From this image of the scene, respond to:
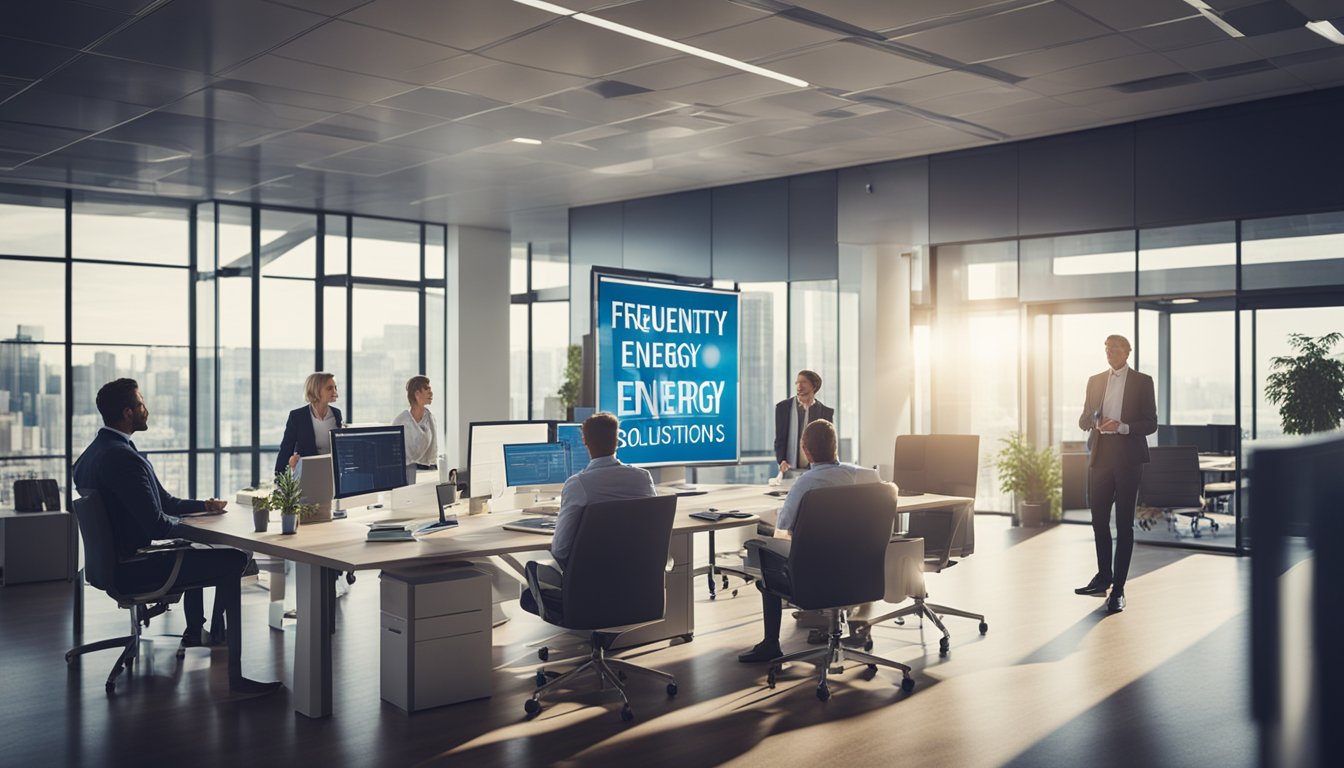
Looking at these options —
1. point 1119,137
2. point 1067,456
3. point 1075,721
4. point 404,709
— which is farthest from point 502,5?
point 1067,456

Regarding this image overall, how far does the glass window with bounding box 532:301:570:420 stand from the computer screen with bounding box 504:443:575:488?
319 inches

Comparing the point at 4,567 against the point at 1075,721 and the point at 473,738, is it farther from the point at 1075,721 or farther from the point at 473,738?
the point at 1075,721

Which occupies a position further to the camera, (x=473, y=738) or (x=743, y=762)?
(x=473, y=738)

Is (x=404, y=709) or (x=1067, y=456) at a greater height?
(x=1067, y=456)

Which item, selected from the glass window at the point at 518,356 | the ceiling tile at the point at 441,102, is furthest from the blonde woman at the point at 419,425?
the glass window at the point at 518,356

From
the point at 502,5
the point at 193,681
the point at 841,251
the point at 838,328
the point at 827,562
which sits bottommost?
the point at 193,681

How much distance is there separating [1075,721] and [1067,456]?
6.63 m

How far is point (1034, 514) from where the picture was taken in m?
10.5

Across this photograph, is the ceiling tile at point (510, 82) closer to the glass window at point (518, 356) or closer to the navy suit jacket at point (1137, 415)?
the navy suit jacket at point (1137, 415)

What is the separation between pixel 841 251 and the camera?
34.8 ft

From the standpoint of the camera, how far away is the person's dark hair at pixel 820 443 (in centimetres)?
498

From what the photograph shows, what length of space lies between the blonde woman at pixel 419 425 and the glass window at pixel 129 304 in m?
5.49

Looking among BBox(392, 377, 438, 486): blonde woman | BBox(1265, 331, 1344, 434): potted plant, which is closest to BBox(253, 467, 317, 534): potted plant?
BBox(392, 377, 438, 486): blonde woman

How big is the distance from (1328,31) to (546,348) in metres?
10.1
